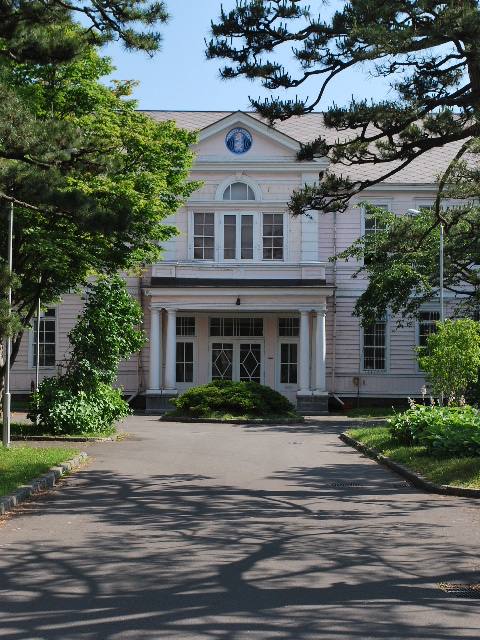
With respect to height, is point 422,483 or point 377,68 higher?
point 377,68

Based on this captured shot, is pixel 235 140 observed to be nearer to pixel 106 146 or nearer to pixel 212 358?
pixel 212 358

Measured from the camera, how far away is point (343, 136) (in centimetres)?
3497

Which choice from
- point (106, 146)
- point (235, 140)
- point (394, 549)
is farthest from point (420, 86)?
point (235, 140)

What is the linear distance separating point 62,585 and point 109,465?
885 cm

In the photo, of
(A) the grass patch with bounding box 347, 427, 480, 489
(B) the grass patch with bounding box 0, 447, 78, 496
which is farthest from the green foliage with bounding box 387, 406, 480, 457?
(B) the grass patch with bounding box 0, 447, 78, 496

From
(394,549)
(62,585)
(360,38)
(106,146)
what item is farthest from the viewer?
(106,146)

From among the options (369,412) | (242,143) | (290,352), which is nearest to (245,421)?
(369,412)

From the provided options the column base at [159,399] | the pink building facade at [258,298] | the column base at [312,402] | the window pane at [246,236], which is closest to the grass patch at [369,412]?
the column base at [312,402]

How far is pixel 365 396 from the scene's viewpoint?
115ft

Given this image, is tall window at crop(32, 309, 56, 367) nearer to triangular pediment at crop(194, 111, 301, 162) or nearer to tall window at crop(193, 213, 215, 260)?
tall window at crop(193, 213, 215, 260)

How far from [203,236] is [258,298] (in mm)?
3285

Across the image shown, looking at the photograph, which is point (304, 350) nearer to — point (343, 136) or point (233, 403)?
point (233, 403)

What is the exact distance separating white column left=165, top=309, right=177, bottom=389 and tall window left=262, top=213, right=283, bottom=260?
4346 mm

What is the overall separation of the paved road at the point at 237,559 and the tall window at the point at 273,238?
65.2 ft
